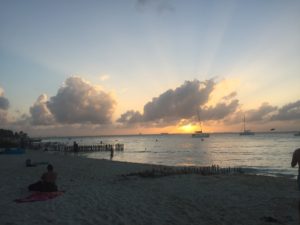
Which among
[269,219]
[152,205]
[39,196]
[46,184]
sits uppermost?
[46,184]

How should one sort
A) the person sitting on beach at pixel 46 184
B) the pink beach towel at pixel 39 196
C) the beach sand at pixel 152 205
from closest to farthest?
the beach sand at pixel 152 205 < the pink beach towel at pixel 39 196 < the person sitting on beach at pixel 46 184

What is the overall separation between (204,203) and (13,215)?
7.00m

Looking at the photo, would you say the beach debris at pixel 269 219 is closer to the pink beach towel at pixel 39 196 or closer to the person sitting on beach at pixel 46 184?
the pink beach towel at pixel 39 196

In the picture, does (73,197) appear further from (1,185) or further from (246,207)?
(246,207)

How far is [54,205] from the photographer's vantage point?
1179 cm

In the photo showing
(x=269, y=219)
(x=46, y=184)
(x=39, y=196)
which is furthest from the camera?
(x=46, y=184)

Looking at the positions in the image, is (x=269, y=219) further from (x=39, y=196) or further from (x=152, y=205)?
(x=39, y=196)

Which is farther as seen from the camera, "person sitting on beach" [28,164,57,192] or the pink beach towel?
"person sitting on beach" [28,164,57,192]

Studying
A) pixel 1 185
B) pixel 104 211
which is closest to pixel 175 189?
pixel 104 211

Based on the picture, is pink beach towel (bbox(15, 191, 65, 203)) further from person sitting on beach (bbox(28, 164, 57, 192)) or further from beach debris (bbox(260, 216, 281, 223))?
beach debris (bbox(260, 216, 281, 223))

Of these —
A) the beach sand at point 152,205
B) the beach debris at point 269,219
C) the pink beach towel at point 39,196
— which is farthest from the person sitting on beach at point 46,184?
the beach debris at point 269,219

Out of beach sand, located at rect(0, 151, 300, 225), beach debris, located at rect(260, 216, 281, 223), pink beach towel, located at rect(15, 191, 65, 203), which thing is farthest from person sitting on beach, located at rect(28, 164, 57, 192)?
beach debris, located at rect(260, 216, 281, 223)

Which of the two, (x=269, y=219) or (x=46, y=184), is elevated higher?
(x=46, y=184)

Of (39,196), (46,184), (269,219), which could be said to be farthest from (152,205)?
(46,184)
